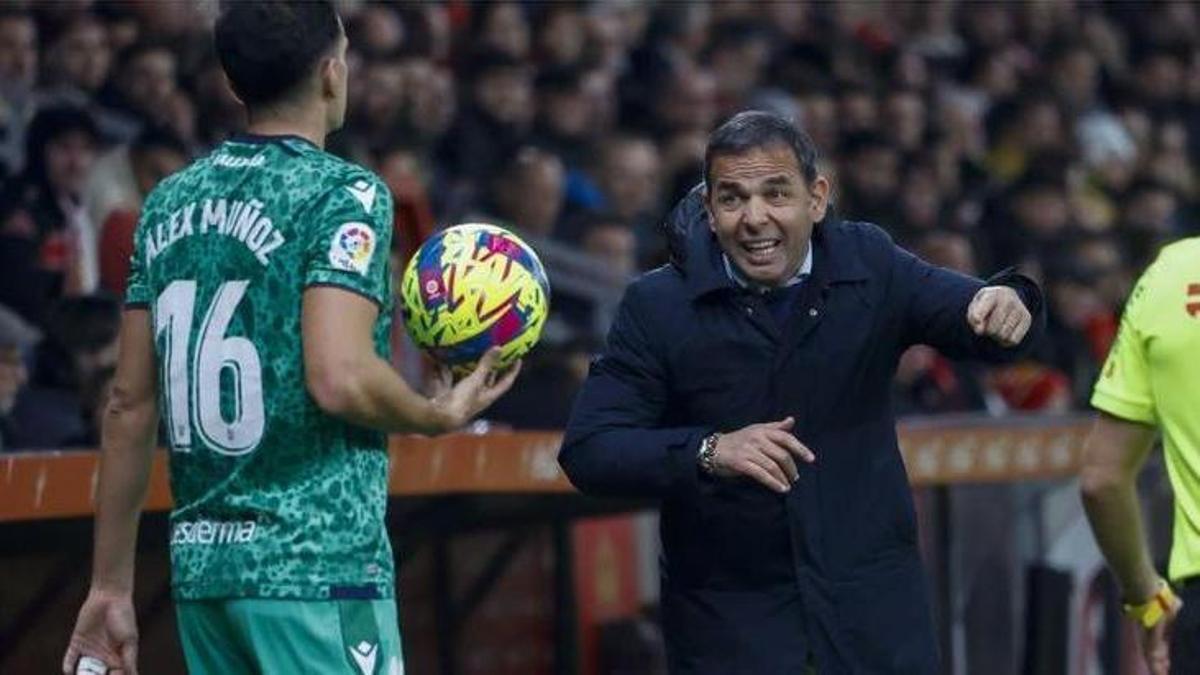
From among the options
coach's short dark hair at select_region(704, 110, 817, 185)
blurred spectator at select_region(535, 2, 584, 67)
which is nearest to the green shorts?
coach's short dark hair at select_region(704, 110, 817, 185)

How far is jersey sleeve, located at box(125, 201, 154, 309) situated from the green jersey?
0.10 meters

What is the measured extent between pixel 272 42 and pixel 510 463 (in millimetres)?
3696

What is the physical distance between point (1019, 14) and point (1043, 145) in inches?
103

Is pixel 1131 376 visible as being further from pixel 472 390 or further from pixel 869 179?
pixel 869 179

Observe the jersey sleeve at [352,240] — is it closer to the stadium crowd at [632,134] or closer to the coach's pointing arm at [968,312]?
the coach's pointing arm at [968,312]

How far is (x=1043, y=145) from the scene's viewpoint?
17.2 metres

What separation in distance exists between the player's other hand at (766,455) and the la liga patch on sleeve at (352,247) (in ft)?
2.72

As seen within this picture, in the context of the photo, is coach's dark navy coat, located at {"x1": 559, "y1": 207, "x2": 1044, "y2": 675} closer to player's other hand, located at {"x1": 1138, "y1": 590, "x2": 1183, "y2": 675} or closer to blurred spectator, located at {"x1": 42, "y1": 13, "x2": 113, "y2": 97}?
player's other hand, located at {"x1": 1138, "y1": 590, "x2": 1183, "y2": 675}

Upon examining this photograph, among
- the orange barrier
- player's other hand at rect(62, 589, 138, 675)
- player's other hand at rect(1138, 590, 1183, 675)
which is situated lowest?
player's other hand at rect(1138, 590, 1183, 675)

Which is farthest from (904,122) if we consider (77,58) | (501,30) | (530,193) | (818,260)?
(818,260)

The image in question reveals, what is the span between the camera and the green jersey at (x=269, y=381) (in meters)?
4.90

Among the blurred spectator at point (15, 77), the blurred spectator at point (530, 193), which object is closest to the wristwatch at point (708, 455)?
the blurred spectator at point (15, 77)

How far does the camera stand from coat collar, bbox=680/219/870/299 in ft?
18.4

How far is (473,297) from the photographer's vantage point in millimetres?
5355
